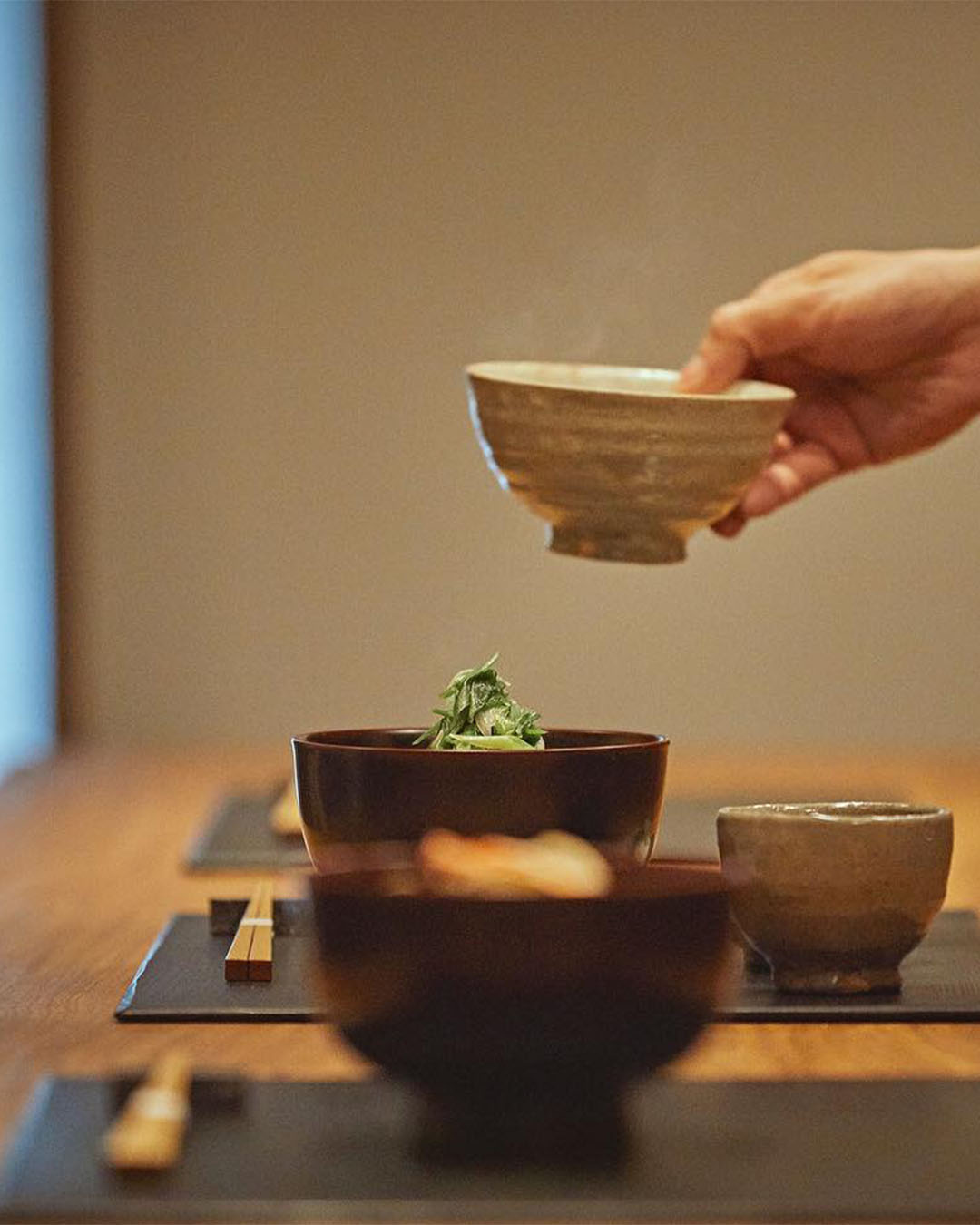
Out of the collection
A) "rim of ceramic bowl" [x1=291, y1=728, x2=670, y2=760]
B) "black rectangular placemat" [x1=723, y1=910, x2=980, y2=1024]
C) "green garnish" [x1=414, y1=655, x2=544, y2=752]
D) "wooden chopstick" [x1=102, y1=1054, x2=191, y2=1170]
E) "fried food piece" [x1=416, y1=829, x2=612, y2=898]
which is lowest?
"black rectangular placemat" [x1=723, y1=910, x2=980, y2=1024]

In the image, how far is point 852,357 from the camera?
5.57 feet

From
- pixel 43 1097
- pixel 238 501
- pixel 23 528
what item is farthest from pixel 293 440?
pixel 43 1097

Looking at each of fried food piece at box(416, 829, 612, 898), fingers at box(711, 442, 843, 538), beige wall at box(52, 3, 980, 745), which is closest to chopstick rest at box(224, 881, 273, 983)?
fried food piece at box(416, 829, 612, 898)

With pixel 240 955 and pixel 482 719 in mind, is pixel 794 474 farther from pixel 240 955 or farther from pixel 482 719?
pixel 240 955

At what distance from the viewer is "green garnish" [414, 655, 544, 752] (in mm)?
890

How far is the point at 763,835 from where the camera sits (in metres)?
0.80

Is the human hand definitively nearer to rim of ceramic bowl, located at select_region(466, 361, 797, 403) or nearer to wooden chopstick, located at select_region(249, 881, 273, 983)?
rim of ceramic bowl, located at select_region(466, 361, 797, 403)

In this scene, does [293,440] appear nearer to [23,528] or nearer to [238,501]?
[238,501]

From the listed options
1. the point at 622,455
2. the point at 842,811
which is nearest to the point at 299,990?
the point at 842,811

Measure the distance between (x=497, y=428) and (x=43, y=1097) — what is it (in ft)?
2.28

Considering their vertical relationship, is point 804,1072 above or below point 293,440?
below

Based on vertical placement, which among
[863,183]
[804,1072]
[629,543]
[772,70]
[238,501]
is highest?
[772,70]

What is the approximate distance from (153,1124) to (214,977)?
301mm

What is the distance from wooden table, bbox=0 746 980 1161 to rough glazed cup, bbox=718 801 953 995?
0.17 ft
